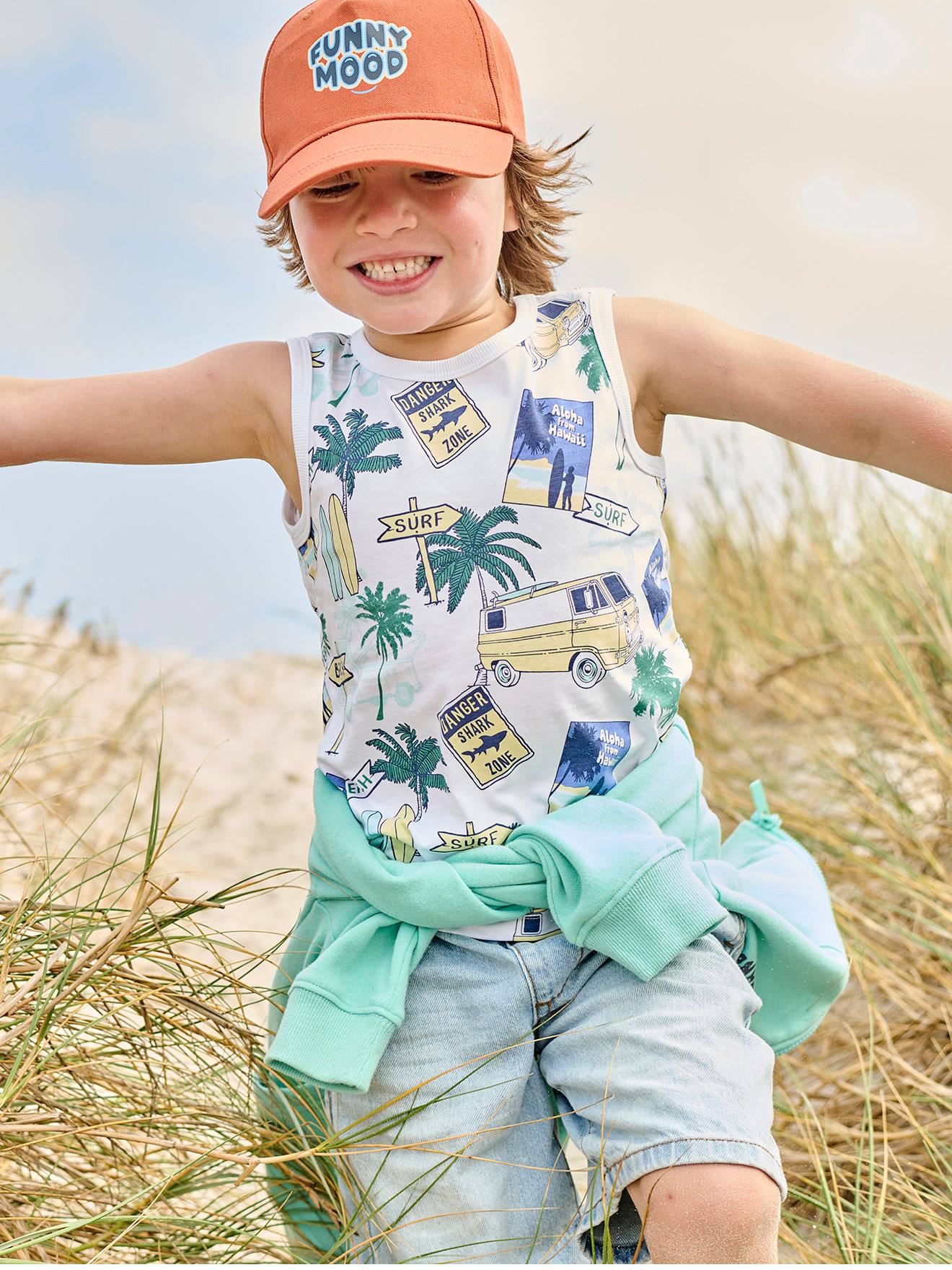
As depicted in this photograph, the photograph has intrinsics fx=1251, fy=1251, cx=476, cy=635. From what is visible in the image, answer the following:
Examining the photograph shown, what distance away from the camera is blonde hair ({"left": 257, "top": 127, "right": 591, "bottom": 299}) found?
5.43 ft

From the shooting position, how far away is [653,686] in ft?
4.97

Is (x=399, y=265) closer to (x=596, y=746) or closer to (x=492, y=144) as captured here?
→ (x=492, y=144)

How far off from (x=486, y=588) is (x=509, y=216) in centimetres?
53

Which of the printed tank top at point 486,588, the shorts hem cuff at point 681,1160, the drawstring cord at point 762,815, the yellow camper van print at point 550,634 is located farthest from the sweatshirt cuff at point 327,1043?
the drawstring cord at point 762,815

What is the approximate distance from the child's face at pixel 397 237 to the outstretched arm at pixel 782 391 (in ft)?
0.77

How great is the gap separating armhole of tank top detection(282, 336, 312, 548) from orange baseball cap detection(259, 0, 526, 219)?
0.20 m

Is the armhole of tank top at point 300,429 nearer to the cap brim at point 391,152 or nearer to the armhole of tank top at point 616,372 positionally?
the cap brim at point 391,152

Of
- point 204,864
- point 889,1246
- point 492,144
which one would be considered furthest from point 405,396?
point 204,864

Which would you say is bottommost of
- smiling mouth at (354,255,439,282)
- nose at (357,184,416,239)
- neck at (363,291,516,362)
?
neck at (363,291,516,362)

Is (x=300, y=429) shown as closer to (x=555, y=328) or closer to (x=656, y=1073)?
(x=555, y=328)

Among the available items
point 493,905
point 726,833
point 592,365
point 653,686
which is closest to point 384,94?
point 592,365

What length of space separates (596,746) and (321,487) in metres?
0.45

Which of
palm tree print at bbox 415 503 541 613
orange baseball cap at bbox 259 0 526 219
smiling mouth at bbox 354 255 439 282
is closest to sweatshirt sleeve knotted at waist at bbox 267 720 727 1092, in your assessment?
palm tree print at bbox 415 503 541 613

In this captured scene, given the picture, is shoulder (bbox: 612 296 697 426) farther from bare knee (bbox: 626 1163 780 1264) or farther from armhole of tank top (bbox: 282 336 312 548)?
bare knee (bbox: 626 1163 780 1264)
